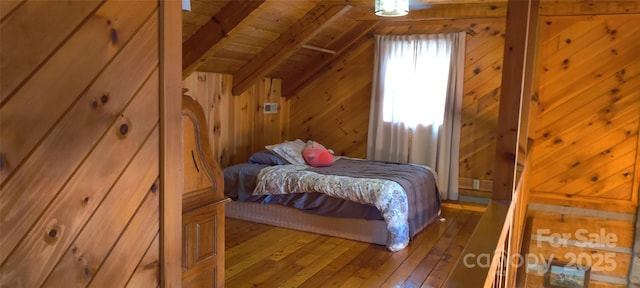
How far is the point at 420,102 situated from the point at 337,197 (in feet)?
6.49

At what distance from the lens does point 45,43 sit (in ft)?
3.15

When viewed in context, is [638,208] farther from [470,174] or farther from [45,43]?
[45,43]

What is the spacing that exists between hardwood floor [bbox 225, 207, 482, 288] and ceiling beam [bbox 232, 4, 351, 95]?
1.73m

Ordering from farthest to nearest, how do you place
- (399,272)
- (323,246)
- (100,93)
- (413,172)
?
(413,172), (323,246), (399,272), (100,93)

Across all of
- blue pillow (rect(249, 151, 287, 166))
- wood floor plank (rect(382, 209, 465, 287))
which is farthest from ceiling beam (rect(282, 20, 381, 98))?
wood floor plank (rect(382, 209, 465, 287))

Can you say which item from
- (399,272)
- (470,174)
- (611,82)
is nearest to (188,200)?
(399,272)

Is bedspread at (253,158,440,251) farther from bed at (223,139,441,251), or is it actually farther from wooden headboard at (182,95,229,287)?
wooden headboard at (182,95,229,287)

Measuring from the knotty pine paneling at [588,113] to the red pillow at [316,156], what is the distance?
2209 millimetres

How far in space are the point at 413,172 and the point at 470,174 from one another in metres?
1.18

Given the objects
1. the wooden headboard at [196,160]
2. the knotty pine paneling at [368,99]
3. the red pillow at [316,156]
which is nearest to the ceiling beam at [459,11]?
the knotty pine paneling at [368,99]

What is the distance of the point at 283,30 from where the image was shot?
15.9ft

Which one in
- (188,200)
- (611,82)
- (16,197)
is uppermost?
(611,82)

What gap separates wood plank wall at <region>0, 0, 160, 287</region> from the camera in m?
0.93

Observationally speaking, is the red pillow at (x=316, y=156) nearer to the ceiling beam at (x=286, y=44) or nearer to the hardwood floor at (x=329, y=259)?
the hardwood floor at (x=329, y=259)
